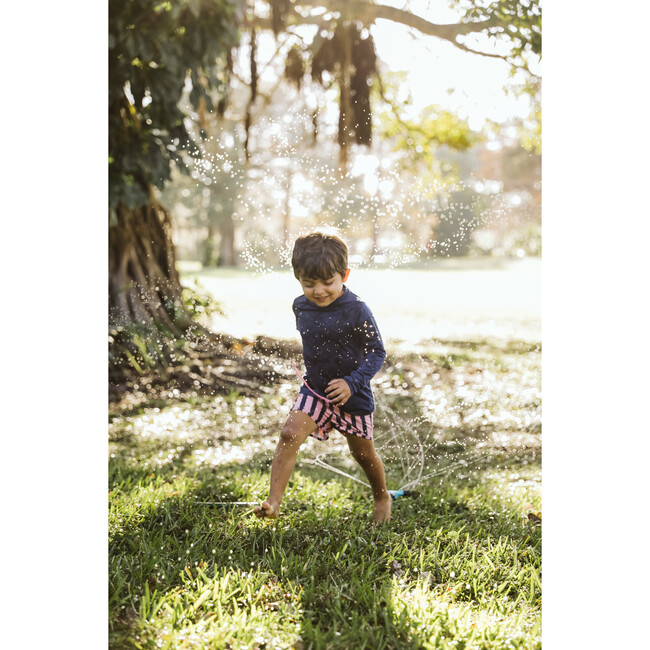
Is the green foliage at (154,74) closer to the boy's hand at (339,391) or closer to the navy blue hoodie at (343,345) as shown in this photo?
the navy blue hoodie at (343,345)

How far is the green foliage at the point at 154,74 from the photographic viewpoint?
3732mm

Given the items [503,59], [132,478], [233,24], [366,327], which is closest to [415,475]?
[366,327]

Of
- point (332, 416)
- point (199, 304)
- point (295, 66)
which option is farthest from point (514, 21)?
point (199, 304)

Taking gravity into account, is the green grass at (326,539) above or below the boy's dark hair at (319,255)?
below

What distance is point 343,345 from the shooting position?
223 centimetres

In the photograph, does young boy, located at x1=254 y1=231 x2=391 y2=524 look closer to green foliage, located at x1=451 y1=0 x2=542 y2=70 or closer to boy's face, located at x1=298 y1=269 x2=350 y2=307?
boy's face, located at x1=298 y1=269 x2=350 y2=307

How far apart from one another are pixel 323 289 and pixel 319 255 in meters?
0.11

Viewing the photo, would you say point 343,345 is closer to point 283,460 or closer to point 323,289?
point 323,289

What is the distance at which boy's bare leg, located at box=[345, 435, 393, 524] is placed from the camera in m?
2.25

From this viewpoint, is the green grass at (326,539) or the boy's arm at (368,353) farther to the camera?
the boy's arm at (368,353)

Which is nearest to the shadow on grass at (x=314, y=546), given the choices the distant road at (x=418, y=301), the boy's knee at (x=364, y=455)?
the boy's knee at (x=364, y=455)

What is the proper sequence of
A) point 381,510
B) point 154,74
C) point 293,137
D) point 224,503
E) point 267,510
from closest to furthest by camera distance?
point 267,510 → point 381,510 → point 224,503 → point 293,137 → point 154,74

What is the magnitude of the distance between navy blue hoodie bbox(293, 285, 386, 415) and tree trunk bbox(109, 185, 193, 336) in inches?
93.6
